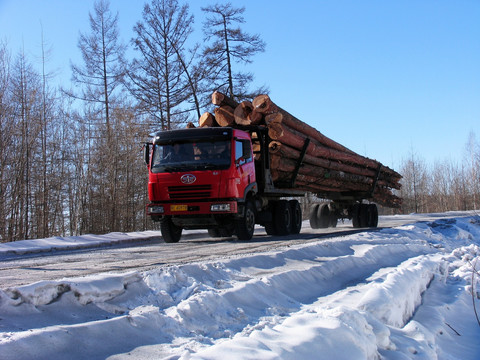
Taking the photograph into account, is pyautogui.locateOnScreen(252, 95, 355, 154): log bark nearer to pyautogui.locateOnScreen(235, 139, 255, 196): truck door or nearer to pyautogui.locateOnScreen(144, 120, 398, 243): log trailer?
pyautogui.locateOnScreen(144, 120, 398, 243): log trailer

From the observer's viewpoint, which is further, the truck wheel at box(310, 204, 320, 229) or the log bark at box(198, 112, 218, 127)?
the truck wheel at box(310, 204, 320, 229)

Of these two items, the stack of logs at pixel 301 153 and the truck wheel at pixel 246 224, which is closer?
the truck wheel at pixel 246 224

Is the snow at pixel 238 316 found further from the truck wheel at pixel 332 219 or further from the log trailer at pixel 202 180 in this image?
the truck wheel at pixel 332 219

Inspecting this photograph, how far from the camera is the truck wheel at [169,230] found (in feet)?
37.1

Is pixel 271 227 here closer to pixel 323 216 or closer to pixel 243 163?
pixel 243 163

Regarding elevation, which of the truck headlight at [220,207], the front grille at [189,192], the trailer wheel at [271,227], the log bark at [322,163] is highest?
the log bark at [322,163]

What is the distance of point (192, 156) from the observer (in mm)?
10570

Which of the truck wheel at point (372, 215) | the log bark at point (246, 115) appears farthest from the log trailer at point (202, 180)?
the truck wheel at point (372, 215)

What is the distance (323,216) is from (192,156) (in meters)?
9.77

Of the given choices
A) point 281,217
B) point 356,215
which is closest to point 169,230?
point 281,217

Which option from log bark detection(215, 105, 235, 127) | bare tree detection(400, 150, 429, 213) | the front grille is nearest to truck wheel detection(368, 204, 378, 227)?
log bark detection(215, 105, 235, 127)

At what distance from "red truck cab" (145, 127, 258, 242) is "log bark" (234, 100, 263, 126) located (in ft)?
4.84

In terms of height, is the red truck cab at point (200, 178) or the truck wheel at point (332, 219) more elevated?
the red truck cab at point (200, 178)

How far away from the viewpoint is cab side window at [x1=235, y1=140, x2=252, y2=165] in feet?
35.1
